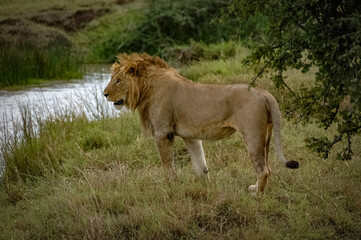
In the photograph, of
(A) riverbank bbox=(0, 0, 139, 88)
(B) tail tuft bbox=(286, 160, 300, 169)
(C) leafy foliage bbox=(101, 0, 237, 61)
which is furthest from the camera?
(C) leafy foliage bbox=(101, 0, 237, 61)

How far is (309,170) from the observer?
16.9 ft

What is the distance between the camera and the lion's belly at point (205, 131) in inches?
179

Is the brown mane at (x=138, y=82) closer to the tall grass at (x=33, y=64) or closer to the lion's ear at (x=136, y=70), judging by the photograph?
the lion's ear at (x=136, y=70)

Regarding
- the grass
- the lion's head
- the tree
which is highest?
the tree

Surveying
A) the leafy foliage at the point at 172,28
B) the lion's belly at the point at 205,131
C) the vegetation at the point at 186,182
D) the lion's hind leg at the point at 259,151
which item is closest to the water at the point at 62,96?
the vegetation at the point at 186,182

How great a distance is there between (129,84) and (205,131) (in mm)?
1053

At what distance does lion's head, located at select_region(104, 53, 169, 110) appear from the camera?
200 inches

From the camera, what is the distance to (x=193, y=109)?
4.68 metres

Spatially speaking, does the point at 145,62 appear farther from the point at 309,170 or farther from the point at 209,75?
the point at 209,75

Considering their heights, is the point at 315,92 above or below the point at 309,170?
above

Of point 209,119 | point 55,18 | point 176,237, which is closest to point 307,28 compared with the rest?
point 209,119

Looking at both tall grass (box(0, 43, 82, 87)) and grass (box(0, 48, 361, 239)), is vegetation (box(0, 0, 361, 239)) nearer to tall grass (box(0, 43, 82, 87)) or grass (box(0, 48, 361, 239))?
grass (box(0, 48, 361, 239))

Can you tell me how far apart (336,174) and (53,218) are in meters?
2.96

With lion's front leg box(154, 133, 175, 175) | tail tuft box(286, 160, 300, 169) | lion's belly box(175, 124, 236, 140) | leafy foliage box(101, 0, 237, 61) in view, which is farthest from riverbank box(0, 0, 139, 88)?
tail tuft box(286, 160, 300, 169)
